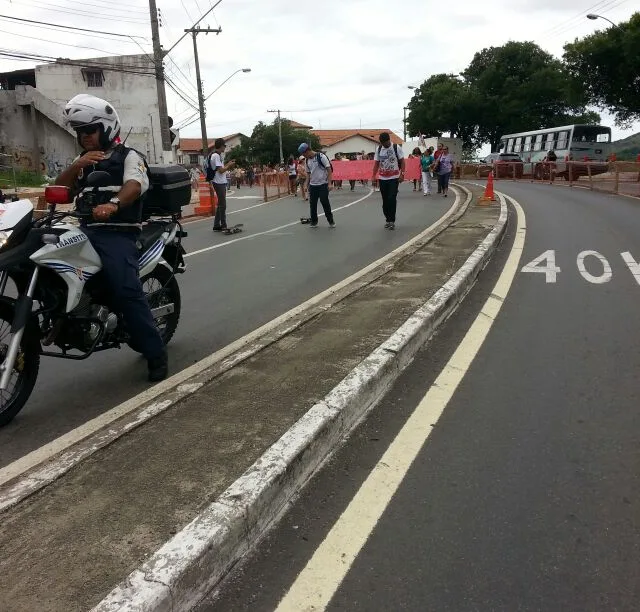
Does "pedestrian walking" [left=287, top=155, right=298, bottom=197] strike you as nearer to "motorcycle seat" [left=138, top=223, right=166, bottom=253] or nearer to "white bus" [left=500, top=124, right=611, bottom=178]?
"white bus" [left=500, top=124, right=611, bottom=178]

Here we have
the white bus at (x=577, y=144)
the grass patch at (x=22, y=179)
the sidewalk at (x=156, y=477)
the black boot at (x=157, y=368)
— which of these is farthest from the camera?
the white bus at (x=577, y=144)

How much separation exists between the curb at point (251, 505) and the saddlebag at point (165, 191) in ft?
6.31

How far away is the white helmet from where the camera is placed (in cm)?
374

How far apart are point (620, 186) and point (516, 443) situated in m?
21.7

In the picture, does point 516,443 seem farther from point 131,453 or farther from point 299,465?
point 131,453

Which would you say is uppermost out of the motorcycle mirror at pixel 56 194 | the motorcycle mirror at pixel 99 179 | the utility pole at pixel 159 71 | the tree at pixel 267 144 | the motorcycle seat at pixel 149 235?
the utility pole at pixel 159 71

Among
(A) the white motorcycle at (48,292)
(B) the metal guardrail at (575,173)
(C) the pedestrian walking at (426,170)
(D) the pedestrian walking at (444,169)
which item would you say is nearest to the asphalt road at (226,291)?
(A) the white motorcycle at (48,292)

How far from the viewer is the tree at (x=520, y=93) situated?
185ft

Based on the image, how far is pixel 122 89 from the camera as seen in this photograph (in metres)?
42.4

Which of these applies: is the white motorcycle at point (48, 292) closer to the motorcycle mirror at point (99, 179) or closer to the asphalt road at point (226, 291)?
the motorcycle mirror at point (99, 179)

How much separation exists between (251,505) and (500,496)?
1.13 meters

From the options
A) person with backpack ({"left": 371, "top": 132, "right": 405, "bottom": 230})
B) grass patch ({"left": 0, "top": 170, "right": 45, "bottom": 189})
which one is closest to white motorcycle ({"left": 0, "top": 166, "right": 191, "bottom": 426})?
person with backpack ({"left": 371, "top": 132, "right": 405, "bottom": 230})

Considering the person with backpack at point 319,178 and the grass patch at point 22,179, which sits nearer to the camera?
the person with backpack at point 319,178

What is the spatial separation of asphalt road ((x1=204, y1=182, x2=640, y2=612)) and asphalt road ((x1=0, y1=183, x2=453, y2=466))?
1.68m
